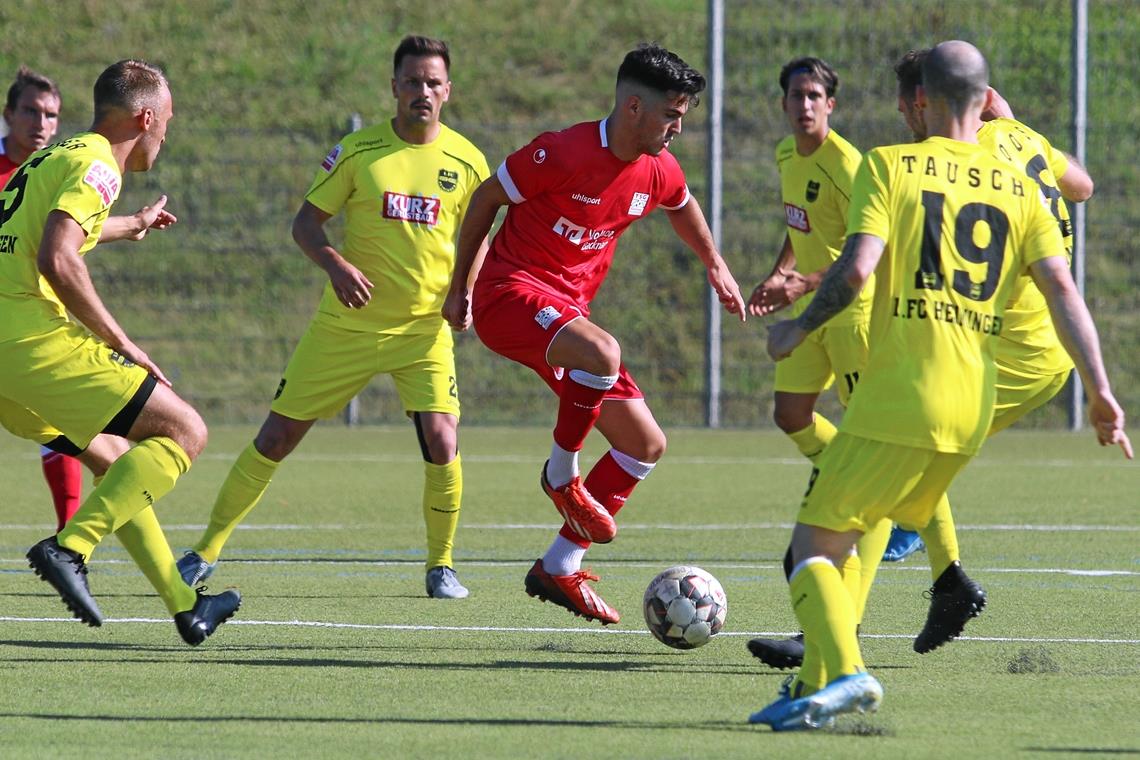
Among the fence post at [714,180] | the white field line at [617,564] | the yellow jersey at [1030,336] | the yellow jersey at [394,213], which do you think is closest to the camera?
the yellow jersey at [1030,336]

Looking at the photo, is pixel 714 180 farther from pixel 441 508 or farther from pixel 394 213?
pixel 441 508

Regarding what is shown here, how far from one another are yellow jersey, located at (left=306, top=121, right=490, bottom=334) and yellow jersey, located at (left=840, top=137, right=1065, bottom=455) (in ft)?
11.9

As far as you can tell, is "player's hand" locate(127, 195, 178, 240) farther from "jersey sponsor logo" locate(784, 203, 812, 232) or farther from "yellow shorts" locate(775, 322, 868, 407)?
"jersey sponsor logo" locate(784, 203, 812, 232)

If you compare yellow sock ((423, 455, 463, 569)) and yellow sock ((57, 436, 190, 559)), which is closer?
yellow sock ((57, 436, 190, 559))

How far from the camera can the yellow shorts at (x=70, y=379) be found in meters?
6.14

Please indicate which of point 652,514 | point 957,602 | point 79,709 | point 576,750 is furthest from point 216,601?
point 652,514

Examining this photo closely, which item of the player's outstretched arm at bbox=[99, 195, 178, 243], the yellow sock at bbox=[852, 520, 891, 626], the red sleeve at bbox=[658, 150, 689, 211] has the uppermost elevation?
the red sleeve at bbox=[658, 150, 689, 211]

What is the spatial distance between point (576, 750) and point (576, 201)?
307cm

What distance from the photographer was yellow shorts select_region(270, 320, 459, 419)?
26.8ft

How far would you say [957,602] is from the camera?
608 cm

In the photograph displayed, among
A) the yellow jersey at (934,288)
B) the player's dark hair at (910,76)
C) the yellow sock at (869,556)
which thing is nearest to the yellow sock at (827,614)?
the yellow jersey at (934,288)

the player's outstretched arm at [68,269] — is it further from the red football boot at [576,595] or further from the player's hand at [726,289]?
the player's hand at [726,289]

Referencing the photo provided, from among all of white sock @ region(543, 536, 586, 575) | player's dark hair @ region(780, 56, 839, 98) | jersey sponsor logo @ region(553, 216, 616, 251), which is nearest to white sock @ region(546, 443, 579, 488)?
white sock @ region(543, 536, 586, 575)

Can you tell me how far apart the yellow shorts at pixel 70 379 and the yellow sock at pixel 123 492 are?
17cm
